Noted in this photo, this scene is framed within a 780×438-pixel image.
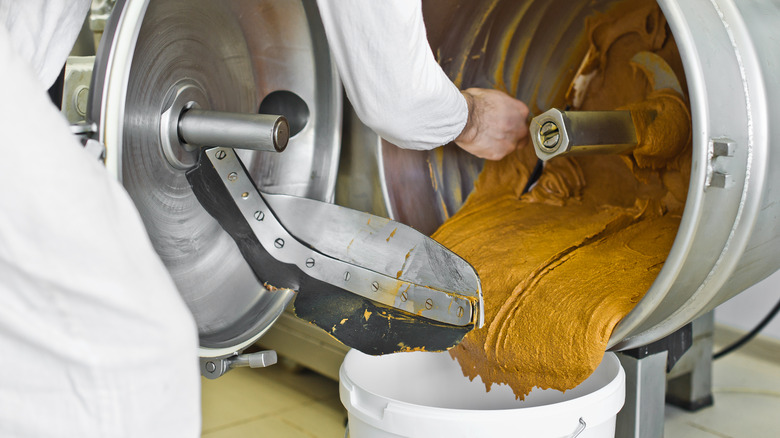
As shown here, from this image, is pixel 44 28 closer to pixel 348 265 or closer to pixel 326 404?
pixel 348 265

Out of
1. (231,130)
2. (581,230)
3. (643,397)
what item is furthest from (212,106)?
(643,397)

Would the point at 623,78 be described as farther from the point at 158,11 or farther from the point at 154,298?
the point at 154,298

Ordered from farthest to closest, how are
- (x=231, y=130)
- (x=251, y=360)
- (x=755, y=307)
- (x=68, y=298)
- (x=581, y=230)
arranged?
(x=755, y=307)
(x=581, y=230)
(x=251, y=360)
(x=231, y=130)
(x=68, y=298)

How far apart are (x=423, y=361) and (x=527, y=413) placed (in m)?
0.33

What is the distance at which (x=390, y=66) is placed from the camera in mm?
799

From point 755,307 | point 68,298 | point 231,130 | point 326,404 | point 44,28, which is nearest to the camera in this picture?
point 68,298

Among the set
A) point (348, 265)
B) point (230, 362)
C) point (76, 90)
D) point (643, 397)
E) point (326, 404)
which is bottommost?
point (326, 404)

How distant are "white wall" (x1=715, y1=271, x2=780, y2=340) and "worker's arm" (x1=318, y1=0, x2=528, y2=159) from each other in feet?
4.03

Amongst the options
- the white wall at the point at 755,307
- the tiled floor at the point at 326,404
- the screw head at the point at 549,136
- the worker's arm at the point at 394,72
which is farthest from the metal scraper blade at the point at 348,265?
the white wall at the point at 755,307

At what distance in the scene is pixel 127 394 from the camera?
0.55 meters

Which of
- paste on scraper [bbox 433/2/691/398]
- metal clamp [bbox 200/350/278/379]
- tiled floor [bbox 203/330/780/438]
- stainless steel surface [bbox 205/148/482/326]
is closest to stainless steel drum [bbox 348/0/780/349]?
paste on scraper [bbox 433/2/691/398]

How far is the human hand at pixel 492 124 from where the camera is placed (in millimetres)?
1082

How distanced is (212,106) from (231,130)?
0.37ft

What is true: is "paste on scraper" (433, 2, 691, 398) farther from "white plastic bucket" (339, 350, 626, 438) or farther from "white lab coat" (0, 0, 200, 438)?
"white lab coat" (0, 0, 200, 438)
